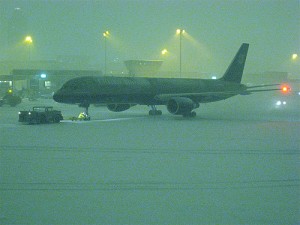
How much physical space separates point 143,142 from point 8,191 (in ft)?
30.4

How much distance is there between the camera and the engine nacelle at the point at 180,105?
34562 mm

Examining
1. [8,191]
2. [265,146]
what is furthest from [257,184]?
[265,146]

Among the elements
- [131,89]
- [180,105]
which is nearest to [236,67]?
[180,105]

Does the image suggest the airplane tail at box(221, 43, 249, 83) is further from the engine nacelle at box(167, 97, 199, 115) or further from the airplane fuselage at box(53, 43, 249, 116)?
the engine nacelle at box(167, 97, 199, 115)

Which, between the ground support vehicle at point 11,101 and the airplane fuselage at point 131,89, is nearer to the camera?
the airplane fuselage at point 131,89

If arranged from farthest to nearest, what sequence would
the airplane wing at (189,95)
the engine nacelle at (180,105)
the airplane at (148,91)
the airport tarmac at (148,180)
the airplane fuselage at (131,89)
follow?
the airplane wing at (189,95)
the engine nacelle at (180,105)
the airplane at (148,91)
the airplane fuselage at (131,89)
the airport tarmac at (148,180)

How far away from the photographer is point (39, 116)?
1115 inches

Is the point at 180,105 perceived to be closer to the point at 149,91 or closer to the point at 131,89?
the point at 149,91

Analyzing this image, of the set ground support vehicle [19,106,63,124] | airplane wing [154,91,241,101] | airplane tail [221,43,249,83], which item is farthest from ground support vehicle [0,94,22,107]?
ground support vehicle [19,106,63,124]

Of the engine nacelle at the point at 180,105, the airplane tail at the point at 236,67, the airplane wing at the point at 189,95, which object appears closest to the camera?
the engine nacelle at the point at 180,105

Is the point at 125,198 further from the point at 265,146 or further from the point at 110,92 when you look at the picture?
the point at 110,92

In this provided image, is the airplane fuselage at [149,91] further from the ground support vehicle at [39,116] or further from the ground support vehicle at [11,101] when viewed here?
the ground support vehicle at [11,101]

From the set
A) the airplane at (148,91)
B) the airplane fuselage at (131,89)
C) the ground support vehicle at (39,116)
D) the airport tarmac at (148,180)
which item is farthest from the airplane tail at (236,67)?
the airport tarmac at (148,180)

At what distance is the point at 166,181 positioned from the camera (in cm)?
1124
